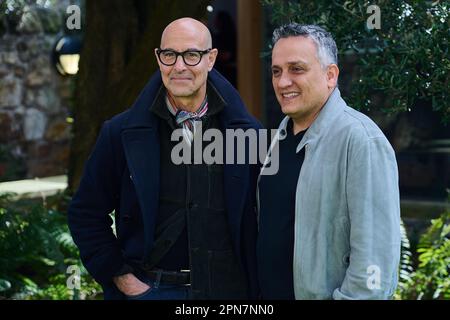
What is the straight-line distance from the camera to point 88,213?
3.49m

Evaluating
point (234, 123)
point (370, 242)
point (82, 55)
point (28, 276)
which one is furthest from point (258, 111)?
point (370, 242)

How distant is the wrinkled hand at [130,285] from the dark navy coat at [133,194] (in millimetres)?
43

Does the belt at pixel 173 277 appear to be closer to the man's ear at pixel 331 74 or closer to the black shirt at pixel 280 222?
the black shirt at pixel 280 222

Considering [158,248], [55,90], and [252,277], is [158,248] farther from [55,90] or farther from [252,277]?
[55,90]

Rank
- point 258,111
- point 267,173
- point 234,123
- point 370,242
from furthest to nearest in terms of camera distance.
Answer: point 258,111
point 234,123
point 267,173
point 370,242

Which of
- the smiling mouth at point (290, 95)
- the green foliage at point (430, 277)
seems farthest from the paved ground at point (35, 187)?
the smiling mouth at point (290, 95)

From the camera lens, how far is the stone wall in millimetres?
10406

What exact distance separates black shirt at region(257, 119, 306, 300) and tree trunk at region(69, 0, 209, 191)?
10.4 feet

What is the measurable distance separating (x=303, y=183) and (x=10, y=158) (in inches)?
314

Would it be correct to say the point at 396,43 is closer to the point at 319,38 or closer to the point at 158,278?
the point at 319,38

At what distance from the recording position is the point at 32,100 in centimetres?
1076

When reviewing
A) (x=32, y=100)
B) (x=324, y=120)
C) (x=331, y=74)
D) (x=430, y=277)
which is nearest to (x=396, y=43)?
(x=331, y=74)

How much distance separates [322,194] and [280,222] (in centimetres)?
23

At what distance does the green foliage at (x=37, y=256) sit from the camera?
5.91 m
